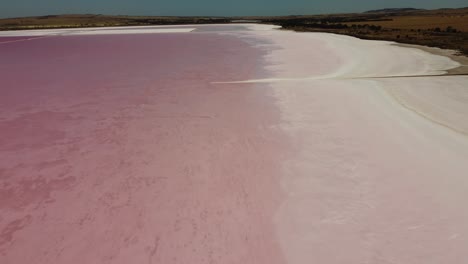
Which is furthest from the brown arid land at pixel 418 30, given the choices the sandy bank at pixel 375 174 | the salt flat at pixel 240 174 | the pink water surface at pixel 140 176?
the pink water surface at pixel 140 176

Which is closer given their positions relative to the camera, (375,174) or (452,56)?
(375,174)

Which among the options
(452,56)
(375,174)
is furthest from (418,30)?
(375,174)

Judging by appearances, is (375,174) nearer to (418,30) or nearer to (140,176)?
(140,176)

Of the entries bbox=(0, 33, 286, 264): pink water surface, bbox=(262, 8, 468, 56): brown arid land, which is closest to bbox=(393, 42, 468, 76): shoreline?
bbox=(262, 8, 468, 56): brown arid land

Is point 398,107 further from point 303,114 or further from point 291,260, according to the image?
point 291,260

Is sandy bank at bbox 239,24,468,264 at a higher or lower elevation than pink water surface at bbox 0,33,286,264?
higher

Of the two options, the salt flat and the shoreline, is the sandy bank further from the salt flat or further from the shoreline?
the shoreline

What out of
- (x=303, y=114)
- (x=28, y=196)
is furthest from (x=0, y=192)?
(x=303, y=114)

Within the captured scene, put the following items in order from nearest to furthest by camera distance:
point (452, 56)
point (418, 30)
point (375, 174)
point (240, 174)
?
point (375, 174) < point (240, 174) < point (452, 56) < point (418, 30)
